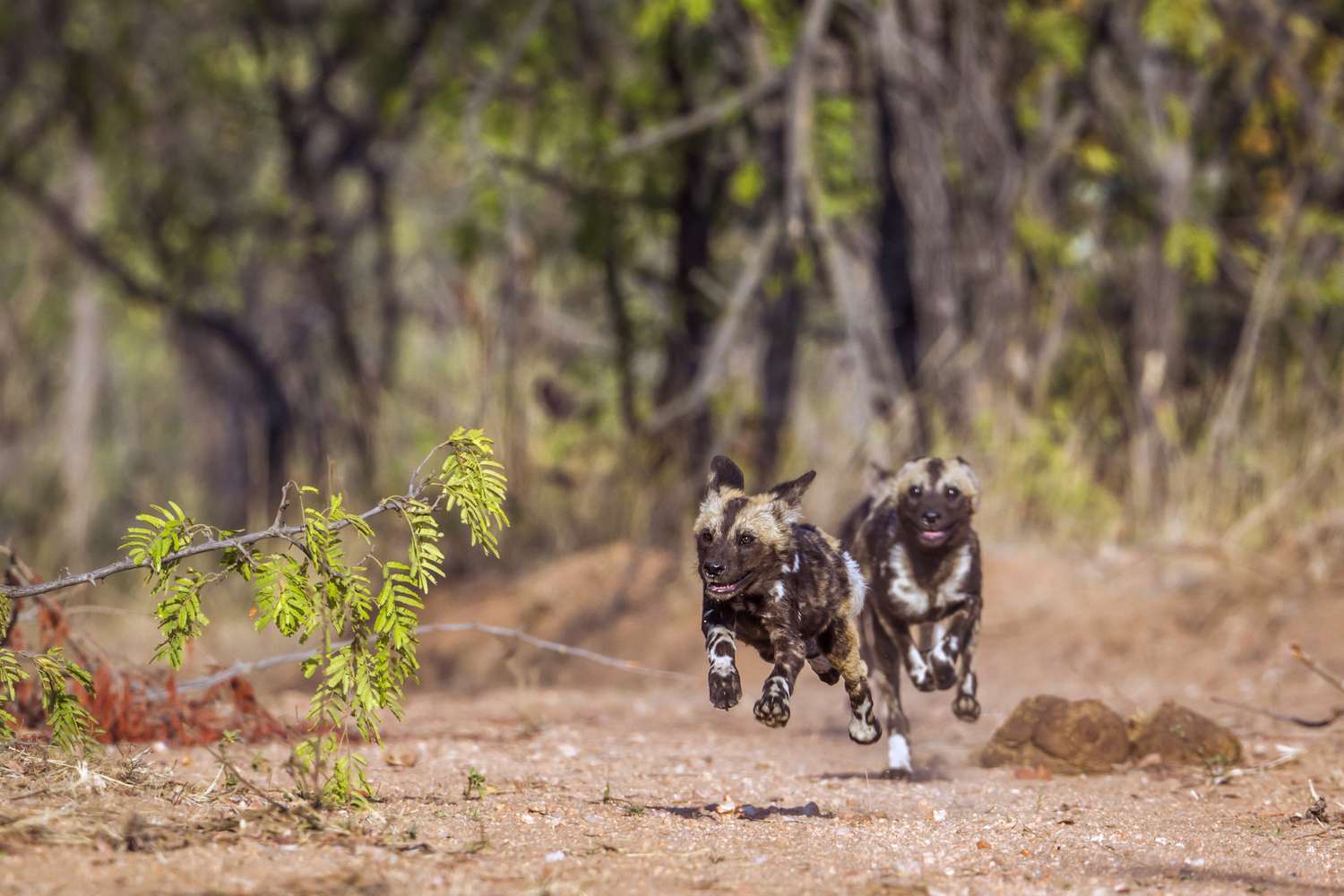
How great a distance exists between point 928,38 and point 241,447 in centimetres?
1088

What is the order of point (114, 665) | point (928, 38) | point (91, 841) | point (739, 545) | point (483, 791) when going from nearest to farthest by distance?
point (91, 841) → point (739, 545) → point (483, 791) → point (114, 665) → point (928, 38)

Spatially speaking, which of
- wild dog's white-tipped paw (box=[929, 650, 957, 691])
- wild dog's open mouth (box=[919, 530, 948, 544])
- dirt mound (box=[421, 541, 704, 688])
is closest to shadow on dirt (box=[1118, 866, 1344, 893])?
wild dog's white-tipped paw (box=[929, 650, 957, 691])

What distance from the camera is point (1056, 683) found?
31.1 ft

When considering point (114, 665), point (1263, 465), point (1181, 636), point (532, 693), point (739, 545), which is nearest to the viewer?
point (739, 545)

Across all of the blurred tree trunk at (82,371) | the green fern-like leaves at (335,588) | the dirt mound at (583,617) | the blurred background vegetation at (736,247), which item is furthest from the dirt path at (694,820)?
the blurred tree trunk at (82,371)

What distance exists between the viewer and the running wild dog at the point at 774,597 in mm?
4230

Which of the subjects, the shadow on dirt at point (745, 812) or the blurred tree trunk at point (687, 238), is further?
the blurred tree trunk at point (687, 238)

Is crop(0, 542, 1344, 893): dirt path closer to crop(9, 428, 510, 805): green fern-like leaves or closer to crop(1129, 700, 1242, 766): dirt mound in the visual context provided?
crop(1129, 700, 1242, 766): dirt mound

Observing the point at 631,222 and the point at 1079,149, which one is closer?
the point at 1079,149

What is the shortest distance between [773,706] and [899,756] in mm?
2092

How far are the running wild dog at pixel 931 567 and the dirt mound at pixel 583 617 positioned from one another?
473 centimetres

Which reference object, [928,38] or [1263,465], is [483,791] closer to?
[1263,465]

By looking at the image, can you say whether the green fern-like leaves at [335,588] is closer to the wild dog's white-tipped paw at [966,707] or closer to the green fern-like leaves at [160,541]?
the green fern-like leaves at [160,541]

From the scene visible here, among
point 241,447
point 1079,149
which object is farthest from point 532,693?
point 241,447
